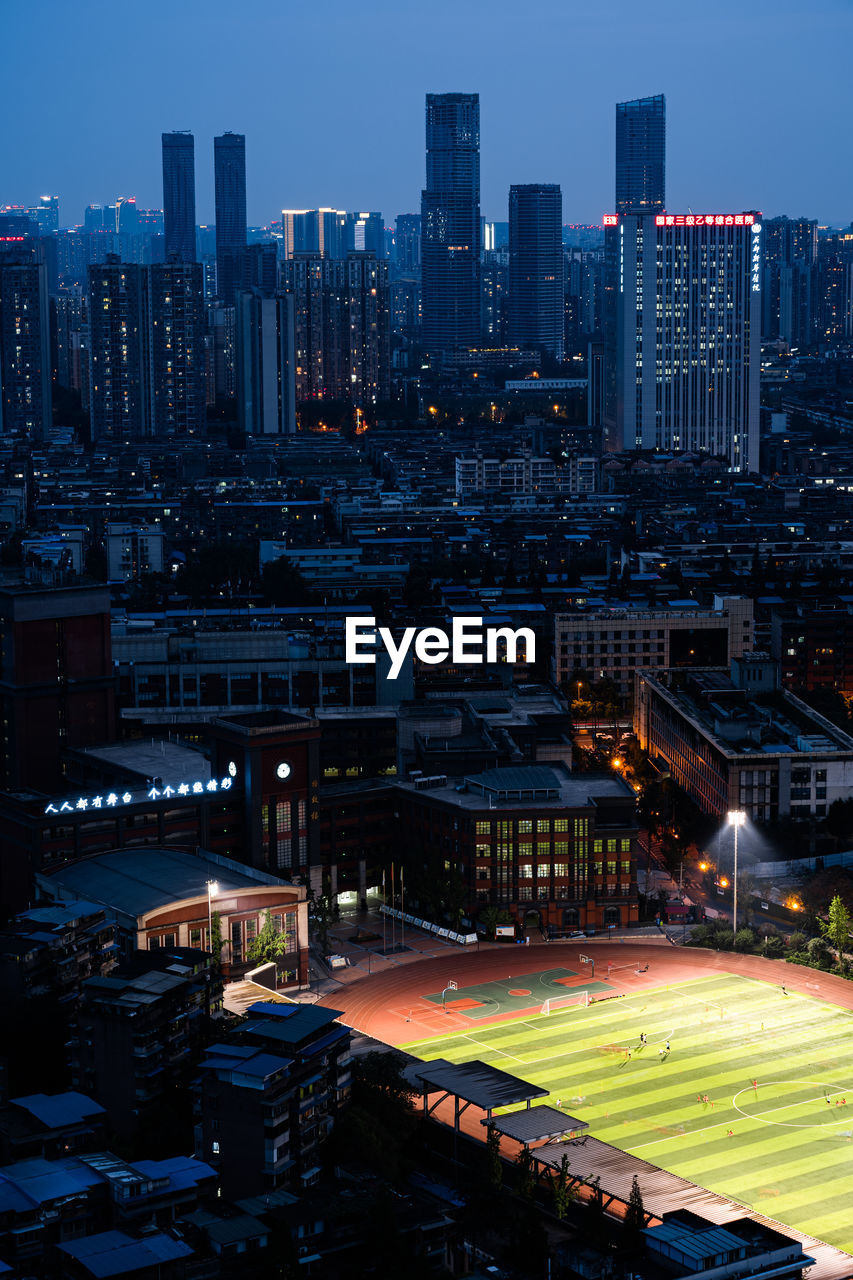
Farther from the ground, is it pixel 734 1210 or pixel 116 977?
pixel 116 977

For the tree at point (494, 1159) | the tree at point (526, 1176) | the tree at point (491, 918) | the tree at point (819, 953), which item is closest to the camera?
the tree at point (526, 1176)

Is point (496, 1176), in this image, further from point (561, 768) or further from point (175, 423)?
point (175, 423)

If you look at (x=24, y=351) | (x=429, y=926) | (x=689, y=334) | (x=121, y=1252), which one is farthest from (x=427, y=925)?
(x=24, y=351)

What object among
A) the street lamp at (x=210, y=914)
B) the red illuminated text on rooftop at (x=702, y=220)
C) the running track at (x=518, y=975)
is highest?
the red illuminated text on rooftop at (x=702, y=220)

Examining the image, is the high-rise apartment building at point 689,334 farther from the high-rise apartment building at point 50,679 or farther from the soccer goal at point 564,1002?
the soccer goal at point 564,1002

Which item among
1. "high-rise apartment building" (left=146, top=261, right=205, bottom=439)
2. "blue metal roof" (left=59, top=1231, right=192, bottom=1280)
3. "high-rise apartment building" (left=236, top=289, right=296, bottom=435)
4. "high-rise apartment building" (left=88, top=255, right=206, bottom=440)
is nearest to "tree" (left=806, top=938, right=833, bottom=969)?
"blue metal roof" (left=59, top=1231, right=192, bottom=1280)

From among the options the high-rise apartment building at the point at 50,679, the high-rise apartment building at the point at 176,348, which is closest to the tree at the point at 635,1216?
the high-rise apartment building at the point at 50,679

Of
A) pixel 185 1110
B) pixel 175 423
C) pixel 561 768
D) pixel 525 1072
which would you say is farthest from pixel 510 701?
pixel 175 423
